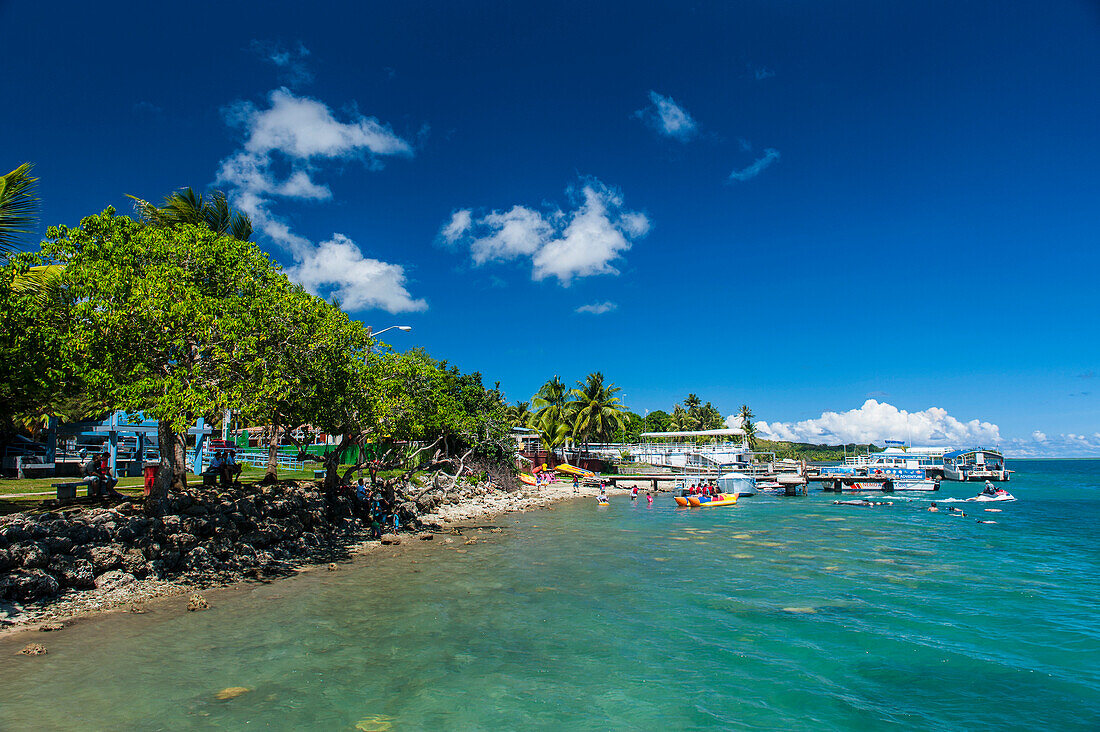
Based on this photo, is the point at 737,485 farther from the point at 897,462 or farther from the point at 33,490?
the point at 33,490

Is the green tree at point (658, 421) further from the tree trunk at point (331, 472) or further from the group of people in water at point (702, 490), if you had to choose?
the tree trunk at point (331, 472)

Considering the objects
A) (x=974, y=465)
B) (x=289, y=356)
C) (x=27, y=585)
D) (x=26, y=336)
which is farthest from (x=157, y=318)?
(x=974, y=465)

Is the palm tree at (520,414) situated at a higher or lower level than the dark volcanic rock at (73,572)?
higher

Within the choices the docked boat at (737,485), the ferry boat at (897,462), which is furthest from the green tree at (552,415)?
the ferry boat at (897,462)

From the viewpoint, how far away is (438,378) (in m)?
31.6

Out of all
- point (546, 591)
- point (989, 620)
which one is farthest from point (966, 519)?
point (546, 591)

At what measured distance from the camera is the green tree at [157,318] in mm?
15008

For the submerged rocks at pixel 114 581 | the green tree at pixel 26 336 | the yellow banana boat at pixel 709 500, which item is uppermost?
the green tree at pixel 26 336

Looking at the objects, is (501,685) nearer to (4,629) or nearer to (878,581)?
(4,629)

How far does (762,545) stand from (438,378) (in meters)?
19.1

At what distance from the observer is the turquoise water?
10.2m

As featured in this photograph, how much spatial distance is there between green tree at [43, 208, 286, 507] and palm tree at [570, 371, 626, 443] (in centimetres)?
5468

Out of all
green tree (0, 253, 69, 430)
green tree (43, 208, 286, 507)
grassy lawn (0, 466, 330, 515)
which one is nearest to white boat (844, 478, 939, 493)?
grassy lawn (0, 466, 330, 515)

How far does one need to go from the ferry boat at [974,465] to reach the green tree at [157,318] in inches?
3836
